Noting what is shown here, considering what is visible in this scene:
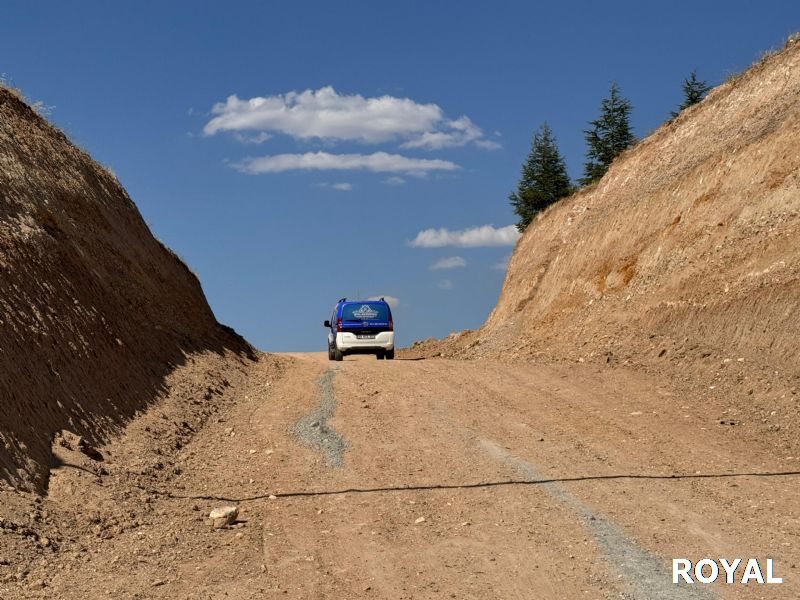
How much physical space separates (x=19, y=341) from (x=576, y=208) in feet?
90.8

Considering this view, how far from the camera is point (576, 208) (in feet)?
119

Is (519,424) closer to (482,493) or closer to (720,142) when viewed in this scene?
(482,493)

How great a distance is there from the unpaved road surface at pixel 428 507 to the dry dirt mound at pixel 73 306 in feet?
2.64

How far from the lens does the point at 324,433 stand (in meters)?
14.1

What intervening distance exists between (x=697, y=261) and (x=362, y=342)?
10.8 metres

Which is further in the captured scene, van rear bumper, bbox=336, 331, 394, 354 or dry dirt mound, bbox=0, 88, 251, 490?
van rear bumper, bbox=336, 331, 394, 354

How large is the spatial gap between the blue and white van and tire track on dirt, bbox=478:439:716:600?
58.5 feet

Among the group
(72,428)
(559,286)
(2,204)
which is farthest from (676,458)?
(559,286)

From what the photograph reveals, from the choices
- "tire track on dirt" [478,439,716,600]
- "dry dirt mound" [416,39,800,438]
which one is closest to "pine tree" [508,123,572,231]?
"dry dirt mound" [416,39,800,438]

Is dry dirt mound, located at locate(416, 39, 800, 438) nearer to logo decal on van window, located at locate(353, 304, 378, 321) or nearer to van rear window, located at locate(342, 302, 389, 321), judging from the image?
van rear window, located at locate(342, 302, 389, 321)

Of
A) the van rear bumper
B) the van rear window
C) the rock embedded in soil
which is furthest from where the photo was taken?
the van rear window

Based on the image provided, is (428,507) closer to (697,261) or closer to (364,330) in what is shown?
(697,261)

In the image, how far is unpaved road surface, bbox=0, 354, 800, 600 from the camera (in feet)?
23.7

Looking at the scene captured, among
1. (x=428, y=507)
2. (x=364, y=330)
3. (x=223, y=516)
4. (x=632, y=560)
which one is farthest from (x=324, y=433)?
(x=364, y=330)
